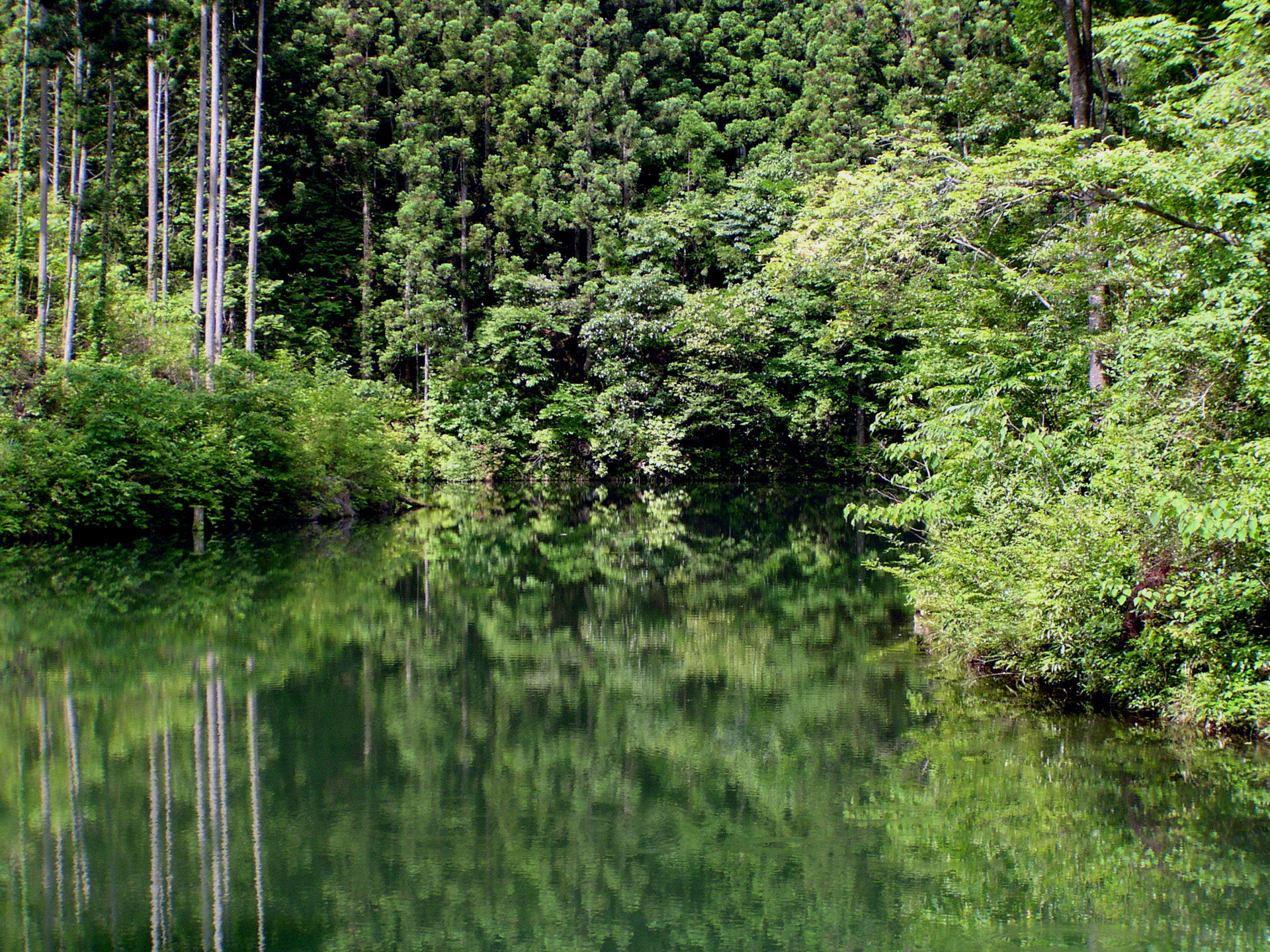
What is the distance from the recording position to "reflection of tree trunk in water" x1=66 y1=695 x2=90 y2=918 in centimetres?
453

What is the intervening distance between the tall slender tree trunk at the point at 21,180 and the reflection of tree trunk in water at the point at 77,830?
58.7 feet

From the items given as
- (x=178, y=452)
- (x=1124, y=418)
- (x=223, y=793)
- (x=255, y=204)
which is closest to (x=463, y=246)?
(x=255, y=204)

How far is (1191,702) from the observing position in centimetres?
657

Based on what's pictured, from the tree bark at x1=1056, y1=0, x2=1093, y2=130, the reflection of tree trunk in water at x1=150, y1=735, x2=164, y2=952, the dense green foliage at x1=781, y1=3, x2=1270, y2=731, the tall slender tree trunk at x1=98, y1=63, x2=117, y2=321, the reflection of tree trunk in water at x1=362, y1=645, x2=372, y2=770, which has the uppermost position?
the tall slender tree trunk at x1=98, y1=63, x2=117, y2=321

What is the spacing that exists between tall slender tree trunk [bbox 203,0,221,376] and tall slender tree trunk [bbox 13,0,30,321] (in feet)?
12.0

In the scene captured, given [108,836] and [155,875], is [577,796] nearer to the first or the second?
[155,875]

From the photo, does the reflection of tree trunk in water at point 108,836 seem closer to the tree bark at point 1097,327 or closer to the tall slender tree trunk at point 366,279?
the tree bark at point 1097,327

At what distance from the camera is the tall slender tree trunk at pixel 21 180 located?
22047 mm

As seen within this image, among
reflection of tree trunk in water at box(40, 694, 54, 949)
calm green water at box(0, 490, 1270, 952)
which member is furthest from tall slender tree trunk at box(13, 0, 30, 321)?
reflection of tree trunk in water at box(40, 694, 54, 949)

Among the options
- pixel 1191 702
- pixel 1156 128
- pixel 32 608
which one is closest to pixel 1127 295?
pixel 1156 128

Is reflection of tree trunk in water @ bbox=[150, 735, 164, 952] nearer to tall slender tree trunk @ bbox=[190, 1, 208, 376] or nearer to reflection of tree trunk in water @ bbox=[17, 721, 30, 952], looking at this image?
reflection of tree trunk in water @ bbox=[17, 721, 30, 952]

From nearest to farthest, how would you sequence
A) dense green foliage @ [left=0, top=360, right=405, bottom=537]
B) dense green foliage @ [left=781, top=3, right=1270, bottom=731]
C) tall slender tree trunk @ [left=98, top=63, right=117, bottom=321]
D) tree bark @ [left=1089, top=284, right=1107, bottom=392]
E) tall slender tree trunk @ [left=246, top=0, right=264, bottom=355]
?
dense green foliage @ [left=781, top=3, right=1270, bottom=731] < tree bark @ [left=1089, top=284, right=1107, bottom=392] < dense green foliage @ [left=0, top=360, right=405, bottom=537] < tall slender tree trunk @ [left=98, top=63, right=117, bottom=321] < tall slender tree trunk @ [left=246, top=0, right=264, bottom=355]

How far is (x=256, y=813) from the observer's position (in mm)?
5500

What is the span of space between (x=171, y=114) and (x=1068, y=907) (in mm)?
35699
